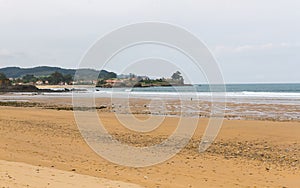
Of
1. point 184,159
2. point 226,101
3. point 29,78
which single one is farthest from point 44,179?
point 29,78

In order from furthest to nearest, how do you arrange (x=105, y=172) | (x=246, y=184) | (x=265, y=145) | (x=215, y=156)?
(x=265, y=145)
(x=215, y=156)
(x=105, y=172)
(x=246, y=184)

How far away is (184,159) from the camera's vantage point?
9781mm

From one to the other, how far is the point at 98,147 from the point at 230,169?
14.0 ft

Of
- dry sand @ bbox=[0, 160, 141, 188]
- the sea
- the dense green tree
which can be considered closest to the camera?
dry sand @ bbox=[0, 160, 141, 188]

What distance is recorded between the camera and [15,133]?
14102 mm

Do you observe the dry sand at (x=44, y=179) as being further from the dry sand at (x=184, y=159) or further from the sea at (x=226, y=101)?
the sea at (x=226, y=101)

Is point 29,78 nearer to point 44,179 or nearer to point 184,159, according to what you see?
point 184,159

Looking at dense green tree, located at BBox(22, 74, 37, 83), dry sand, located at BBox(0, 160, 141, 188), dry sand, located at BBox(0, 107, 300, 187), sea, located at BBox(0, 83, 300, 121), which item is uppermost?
dense green tree, located at BBox(22, 74, 37, 83)

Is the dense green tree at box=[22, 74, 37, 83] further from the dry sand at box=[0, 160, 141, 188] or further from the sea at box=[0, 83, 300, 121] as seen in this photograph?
the dry sand at box=[0, 160, 141, 188]

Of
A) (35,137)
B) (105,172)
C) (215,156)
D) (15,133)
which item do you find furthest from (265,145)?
(15,133)

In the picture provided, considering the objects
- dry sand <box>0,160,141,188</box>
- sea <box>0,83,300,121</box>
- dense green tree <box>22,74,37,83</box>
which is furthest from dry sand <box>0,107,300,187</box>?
dense green tree <box>22,74,37,83</box>

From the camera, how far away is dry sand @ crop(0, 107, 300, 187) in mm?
7715

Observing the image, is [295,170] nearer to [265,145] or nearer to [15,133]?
[265,145]

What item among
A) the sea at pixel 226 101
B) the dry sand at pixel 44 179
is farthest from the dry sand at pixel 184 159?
the sea at pixel 226 101
